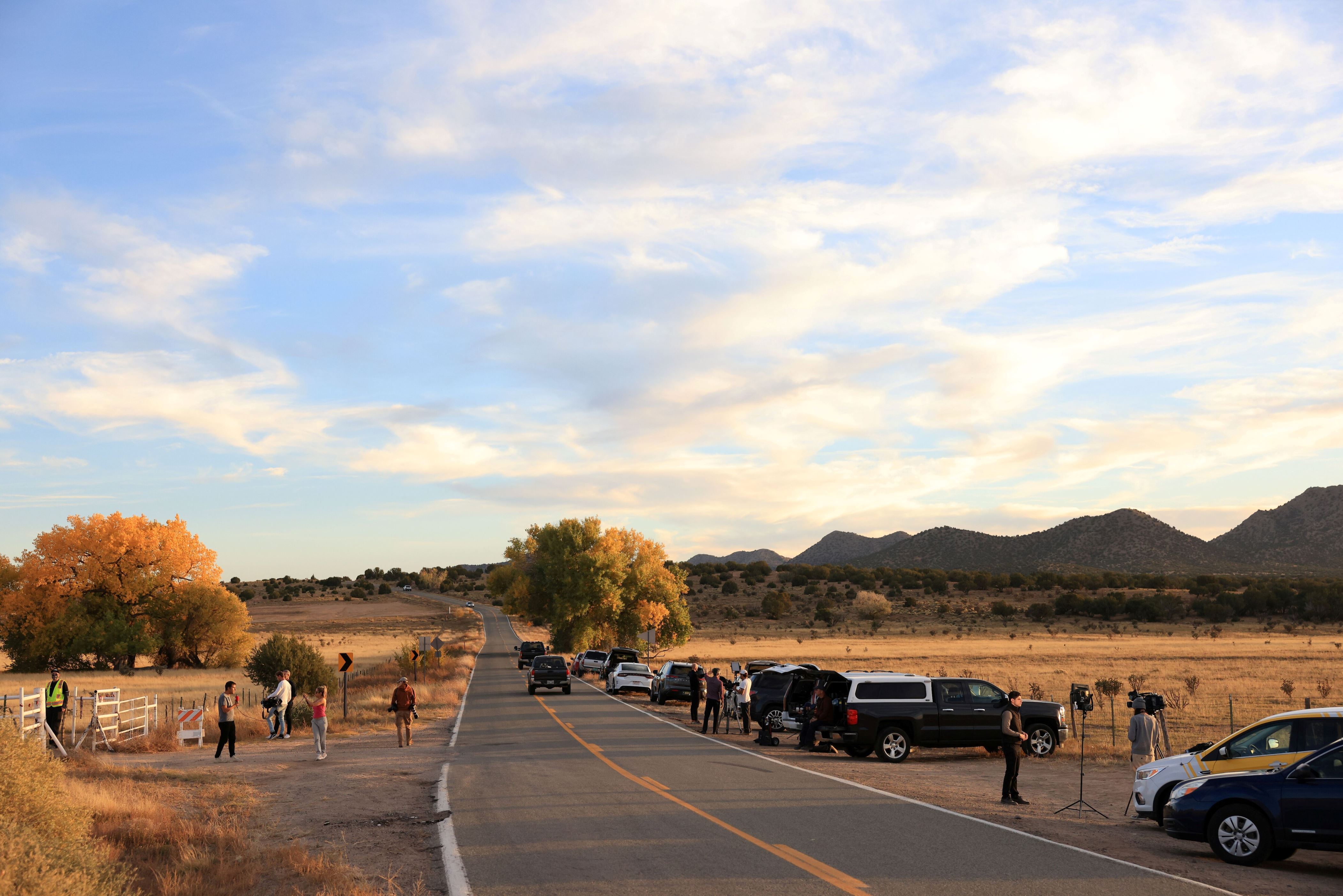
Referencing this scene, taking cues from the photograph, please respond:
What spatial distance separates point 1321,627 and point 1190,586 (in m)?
22.8

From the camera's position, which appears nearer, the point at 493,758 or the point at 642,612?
the point at 493,758

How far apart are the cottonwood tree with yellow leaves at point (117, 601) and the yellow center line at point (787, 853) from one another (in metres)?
55.5

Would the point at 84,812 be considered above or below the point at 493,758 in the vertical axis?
above

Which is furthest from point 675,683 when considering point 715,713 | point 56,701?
point 56,701

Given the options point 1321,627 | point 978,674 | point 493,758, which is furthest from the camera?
point 1321,627

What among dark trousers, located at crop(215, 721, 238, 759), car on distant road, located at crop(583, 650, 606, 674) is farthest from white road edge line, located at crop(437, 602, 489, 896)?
car on distant road, located at crop(583, 650, 606, 674)

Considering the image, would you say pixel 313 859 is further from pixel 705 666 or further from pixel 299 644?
pixel 705 666

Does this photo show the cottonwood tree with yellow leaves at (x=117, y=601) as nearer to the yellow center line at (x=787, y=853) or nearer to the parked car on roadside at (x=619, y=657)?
the parked car on roadside at (x=619, y=657)

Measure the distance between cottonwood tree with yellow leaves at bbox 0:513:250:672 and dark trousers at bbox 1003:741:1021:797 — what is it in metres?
59.2

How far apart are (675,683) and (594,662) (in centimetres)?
1896

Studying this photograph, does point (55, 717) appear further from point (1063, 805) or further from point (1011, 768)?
point (1063, 805)

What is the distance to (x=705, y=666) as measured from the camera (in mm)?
53625

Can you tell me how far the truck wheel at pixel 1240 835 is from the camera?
1076 centimetres

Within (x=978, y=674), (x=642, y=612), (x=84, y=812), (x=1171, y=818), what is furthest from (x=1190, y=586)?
(x=84, y=812)
